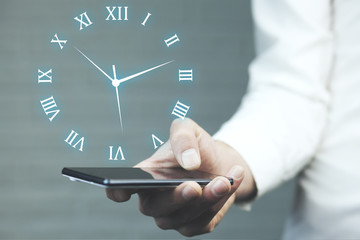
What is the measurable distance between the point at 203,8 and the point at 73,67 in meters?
1.00

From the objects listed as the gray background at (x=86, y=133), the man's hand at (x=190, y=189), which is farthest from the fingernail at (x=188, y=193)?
the gray background at (x=86, y=133)

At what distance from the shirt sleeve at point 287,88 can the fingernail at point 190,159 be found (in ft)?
0.89

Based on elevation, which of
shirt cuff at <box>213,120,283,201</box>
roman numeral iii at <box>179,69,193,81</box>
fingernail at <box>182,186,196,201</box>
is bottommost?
shirt cuff at <box>213,120,283,201</box>

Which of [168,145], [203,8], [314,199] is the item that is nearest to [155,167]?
[168,145]

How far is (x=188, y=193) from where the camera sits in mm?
762

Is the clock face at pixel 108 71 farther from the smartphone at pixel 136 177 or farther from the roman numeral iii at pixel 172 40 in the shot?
the smartphone at pixel 136 177

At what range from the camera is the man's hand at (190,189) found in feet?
2.57

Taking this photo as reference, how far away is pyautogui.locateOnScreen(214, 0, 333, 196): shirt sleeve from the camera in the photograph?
108cm

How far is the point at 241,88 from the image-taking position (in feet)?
7.75

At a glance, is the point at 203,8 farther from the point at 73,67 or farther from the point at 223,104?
the point at 73,67

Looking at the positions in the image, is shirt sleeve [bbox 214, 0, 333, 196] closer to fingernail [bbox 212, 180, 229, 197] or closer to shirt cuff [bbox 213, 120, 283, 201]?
shirt cuff [bbox 213, 120, 283, 201]

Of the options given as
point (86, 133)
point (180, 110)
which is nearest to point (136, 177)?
point (180, 110)

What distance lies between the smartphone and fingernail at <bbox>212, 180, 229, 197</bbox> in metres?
0.01

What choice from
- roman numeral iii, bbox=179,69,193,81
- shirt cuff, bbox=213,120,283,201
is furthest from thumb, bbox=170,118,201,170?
shirt cuff, bbox=213,120,283,201
